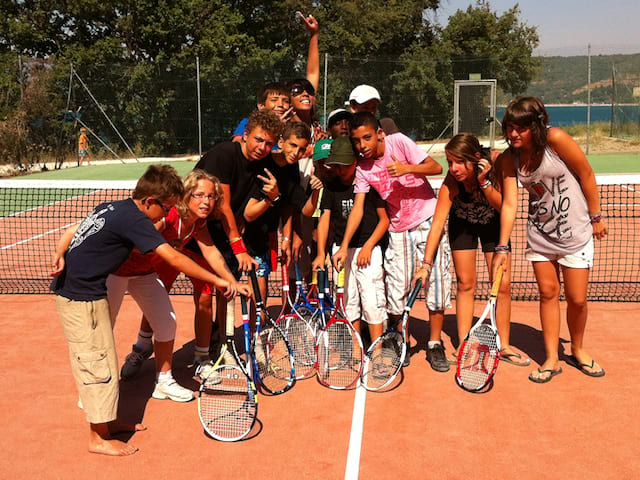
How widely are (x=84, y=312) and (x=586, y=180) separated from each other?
9.58ft

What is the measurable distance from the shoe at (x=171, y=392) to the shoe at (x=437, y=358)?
1.59 metres

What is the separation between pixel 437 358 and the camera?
4.81 metres

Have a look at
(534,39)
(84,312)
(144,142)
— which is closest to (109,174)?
(144,142)

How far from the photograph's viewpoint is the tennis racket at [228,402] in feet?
12.4

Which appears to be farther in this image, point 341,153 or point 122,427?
point 341,153

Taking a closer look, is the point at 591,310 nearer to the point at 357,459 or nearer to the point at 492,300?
the point at 492,300

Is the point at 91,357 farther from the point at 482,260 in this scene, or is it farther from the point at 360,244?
the point at 482,260

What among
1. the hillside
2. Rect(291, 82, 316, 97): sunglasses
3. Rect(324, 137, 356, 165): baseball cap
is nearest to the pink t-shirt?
Rect(324, 137, 356, 165): baseball cap

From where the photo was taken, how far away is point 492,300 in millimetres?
4207

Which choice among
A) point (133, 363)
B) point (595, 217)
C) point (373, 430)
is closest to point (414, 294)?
point (373, 430)

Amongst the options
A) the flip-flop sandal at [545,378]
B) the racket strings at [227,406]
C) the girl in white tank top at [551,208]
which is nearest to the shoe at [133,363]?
the racket strings at [227,406]

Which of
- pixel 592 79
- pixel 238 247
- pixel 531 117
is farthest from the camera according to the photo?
pixel 592 79

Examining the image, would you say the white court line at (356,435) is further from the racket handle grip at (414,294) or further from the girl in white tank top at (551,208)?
the girl in white tank top at (551,208)

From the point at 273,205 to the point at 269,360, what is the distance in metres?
1.00
